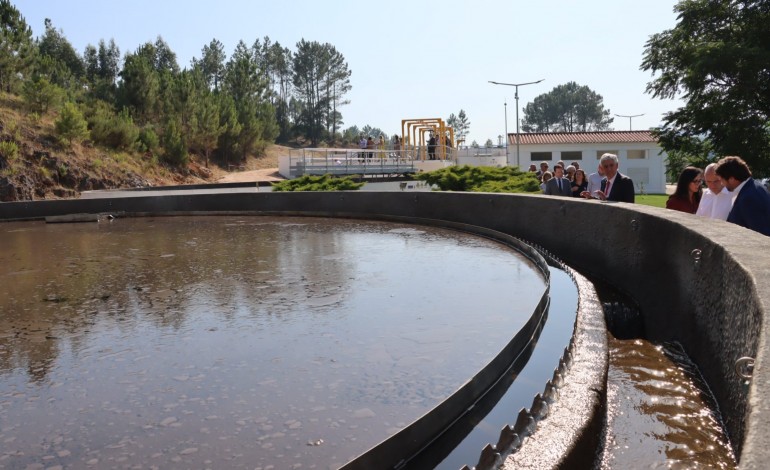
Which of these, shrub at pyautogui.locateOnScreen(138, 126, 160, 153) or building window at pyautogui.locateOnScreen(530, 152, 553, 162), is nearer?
shrub at pyautogui.locateOnScreen(138, 126, 160, 153)

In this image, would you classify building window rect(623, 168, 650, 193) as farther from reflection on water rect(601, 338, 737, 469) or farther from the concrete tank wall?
reflection on water rect(601, 338, 737, 469)

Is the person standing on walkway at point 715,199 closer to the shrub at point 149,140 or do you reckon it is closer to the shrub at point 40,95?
the shrub at point 40,95

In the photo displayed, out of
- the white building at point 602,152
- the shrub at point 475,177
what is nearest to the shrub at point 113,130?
the shrub at point 475,177

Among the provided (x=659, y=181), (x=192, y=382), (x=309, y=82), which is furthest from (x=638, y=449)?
(x=309, y=82)

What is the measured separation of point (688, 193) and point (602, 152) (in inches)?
2213

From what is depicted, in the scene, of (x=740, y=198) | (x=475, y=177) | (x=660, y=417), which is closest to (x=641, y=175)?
(x=475, y=177)

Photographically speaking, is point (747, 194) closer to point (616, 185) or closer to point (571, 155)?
point (616, 185)

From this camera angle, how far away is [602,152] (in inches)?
2430

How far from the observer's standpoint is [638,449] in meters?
3.57

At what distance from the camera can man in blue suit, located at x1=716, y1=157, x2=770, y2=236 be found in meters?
5.64

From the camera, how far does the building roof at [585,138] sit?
6215cm

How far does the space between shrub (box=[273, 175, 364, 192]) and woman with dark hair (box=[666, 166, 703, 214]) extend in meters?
14.1

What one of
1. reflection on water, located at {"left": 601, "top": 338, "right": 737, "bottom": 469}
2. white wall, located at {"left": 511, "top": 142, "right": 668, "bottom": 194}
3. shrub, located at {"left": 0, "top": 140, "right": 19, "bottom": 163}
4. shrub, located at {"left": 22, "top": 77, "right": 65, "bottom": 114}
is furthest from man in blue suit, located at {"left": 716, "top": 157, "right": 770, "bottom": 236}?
white wall, located at {"left": 511, "top": 142, "right": 668, "bottom": 194}

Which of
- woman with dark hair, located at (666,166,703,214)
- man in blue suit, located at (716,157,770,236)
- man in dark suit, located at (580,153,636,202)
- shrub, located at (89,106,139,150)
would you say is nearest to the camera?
man in blue suit, located at (716,157,770,236)
